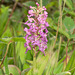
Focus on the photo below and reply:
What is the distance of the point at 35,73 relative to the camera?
28.1 inches

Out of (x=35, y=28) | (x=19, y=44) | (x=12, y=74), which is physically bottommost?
(x=12, y=74)

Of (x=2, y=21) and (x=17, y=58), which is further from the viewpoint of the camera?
(x=2, y=21)

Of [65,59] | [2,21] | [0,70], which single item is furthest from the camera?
[2,21]

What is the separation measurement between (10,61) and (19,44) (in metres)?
0.14

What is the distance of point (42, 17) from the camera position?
29.2 inches

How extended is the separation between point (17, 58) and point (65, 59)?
12.4 inches

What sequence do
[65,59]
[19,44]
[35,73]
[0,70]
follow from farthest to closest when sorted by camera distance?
[19,44] < [65,59] < [0,70] < [35,73]

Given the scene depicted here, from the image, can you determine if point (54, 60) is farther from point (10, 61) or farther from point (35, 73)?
point (10, 61)

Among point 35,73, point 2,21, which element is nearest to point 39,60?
point 35,73

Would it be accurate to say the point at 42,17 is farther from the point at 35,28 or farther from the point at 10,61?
the point at 10,61

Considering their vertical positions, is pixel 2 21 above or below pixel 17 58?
above

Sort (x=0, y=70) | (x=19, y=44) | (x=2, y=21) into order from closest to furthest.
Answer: (x=0, y=70) < (x=19, y=44) < (x=2, y=21)

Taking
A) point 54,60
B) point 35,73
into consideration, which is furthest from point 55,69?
point 35,73

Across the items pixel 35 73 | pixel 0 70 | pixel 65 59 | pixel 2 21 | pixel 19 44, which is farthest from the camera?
pixel 2 21
